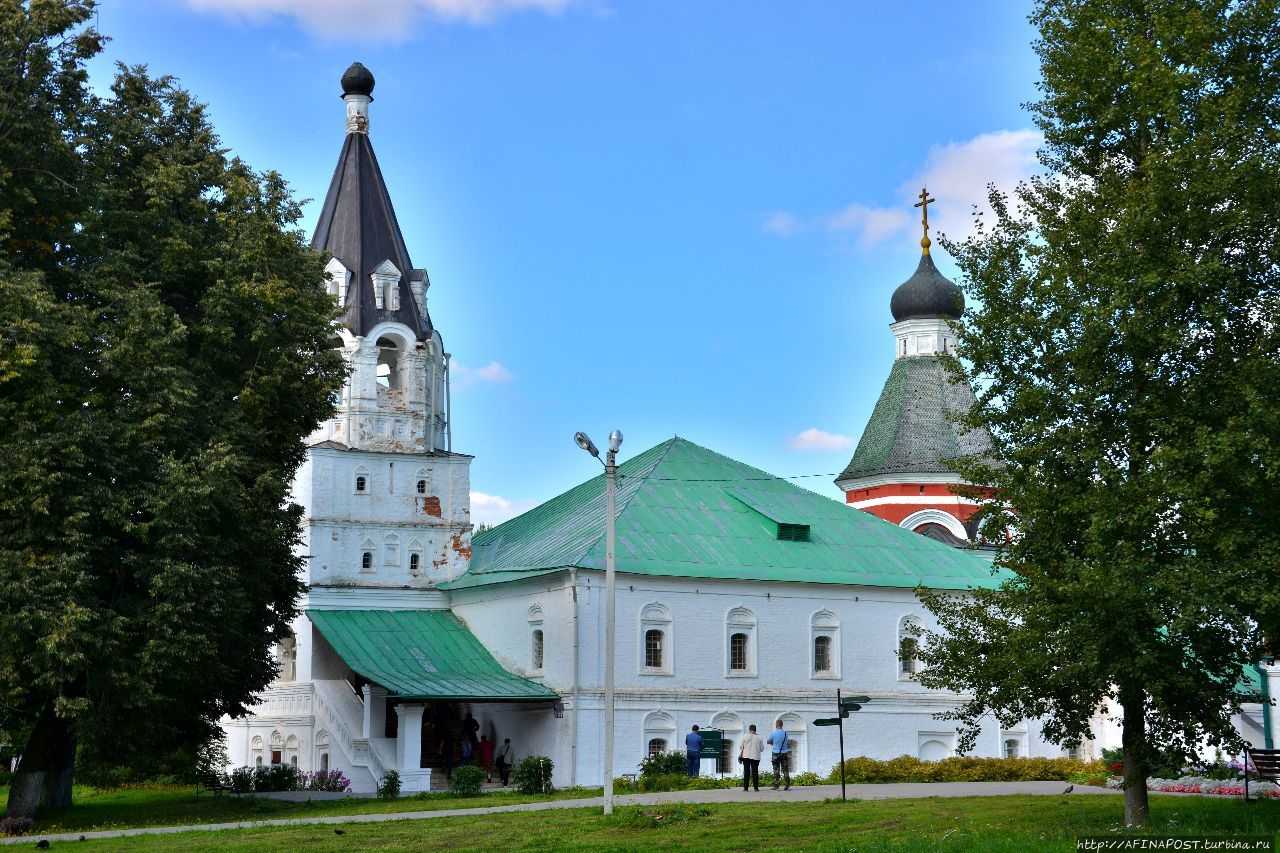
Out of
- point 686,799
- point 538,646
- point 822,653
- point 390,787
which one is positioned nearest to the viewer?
point 686,799

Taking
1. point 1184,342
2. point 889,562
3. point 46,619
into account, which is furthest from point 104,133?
point 889,562

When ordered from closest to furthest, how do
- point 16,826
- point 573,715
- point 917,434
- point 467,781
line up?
point 16,826 < point 467,781 < point 573,715 < point 917,434

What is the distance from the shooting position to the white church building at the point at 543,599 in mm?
36812

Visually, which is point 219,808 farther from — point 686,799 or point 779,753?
point 779,753

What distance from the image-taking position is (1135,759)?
19000 mm

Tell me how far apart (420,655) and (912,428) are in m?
22.5

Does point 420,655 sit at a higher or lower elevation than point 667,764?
higher

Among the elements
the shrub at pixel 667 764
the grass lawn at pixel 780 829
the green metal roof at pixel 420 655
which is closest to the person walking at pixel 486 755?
the green metal roof at pixel 420 655

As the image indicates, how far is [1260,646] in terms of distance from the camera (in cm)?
1869

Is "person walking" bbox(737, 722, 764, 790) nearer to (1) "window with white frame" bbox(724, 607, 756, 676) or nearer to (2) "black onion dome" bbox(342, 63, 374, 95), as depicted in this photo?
(1) "window with white frame" bbox(724, 607, 756, 676)

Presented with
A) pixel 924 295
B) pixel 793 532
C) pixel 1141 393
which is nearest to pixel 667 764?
pixel 793 532

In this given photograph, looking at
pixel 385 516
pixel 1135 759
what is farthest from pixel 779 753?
pixel 385 516

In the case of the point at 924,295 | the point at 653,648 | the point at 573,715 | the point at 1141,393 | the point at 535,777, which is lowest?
the point at 535,777

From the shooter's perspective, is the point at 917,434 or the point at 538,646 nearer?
the point at 538,646
